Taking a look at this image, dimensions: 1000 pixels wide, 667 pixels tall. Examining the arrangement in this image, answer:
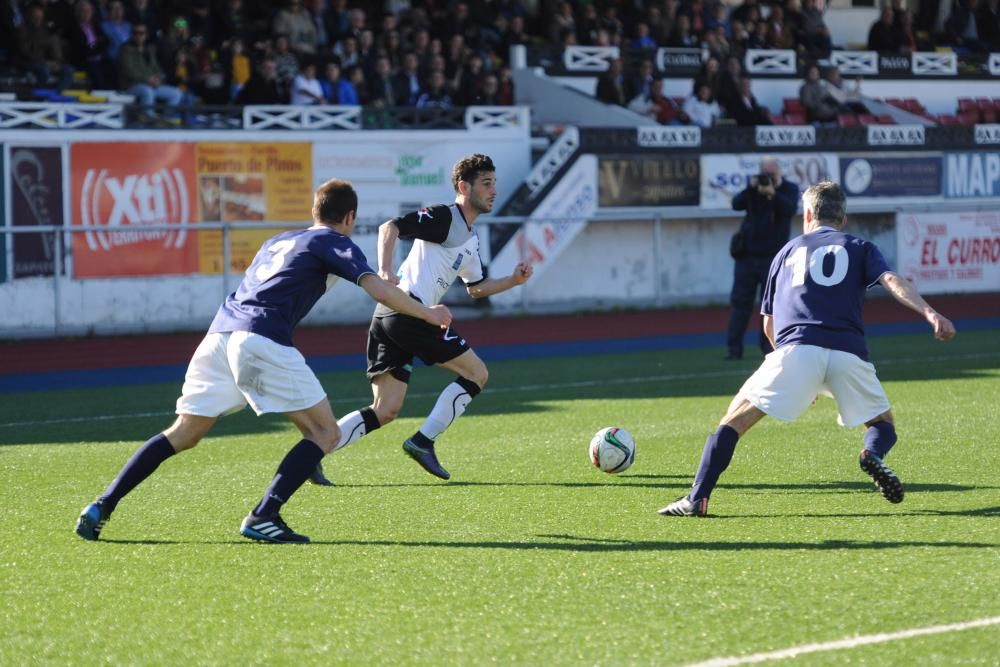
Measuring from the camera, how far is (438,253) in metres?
9.43

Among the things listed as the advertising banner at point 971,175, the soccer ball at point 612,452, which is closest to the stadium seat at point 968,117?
the advertising banner at point 971,175

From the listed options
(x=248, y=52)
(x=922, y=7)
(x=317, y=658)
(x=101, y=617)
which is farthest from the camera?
(x=922, y=7)

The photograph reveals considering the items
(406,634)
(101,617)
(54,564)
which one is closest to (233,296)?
(54,564)

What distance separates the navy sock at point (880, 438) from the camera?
24.9 ft

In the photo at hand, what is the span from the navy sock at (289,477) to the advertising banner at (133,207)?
14409mm

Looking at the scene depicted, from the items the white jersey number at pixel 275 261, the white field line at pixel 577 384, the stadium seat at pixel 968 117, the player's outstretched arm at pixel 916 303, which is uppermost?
the stadium seat at pixel 968 117

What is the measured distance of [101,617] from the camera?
19.0ft

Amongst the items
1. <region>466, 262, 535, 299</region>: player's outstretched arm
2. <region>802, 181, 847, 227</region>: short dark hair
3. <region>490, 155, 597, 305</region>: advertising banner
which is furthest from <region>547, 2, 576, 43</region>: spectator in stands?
<region>802, 181, 847, 227</region>: short dark hair

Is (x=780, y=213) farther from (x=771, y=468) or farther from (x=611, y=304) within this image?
(x=611, y=304)

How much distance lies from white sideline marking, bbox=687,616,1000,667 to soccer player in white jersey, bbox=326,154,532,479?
13.6 ft

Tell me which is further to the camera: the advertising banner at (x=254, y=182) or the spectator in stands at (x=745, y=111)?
the spectator in stands at (x=745, y=111)

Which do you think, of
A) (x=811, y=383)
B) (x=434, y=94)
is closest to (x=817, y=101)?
(x=434, y=94)

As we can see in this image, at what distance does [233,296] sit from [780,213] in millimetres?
9781

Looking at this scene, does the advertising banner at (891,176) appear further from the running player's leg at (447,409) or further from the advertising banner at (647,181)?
the running player's leg at (447,409)
